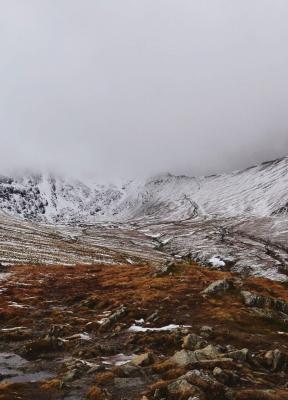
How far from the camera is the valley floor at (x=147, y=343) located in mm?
19266

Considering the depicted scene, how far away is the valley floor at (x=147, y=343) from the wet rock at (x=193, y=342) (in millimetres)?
57

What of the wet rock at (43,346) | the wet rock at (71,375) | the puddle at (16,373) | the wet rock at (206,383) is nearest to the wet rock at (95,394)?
the wet rock at (71,375)

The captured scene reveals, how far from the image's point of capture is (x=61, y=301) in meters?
46.3

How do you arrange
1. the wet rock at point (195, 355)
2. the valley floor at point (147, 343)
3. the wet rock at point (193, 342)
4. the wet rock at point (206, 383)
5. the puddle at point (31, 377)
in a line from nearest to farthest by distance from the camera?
the wet rock at point (206, 383)
the valley floor at point (147, 343)
the puddle at point (31, 377)
the wet rock at point (195, 355)
the wet rock at point (193, 342)

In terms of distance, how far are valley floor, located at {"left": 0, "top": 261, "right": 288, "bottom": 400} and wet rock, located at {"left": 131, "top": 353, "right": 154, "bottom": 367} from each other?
0.23 feet

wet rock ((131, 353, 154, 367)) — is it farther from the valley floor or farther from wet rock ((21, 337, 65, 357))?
wet rock ((21, 337, 65, 357))

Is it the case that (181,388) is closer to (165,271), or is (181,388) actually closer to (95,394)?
(95,394)

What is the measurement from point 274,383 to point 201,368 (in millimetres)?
3266

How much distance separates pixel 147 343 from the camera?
91.1 feet

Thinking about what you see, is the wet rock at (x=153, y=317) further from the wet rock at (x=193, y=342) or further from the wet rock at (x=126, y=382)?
the wet rock at (x=126, y=382)

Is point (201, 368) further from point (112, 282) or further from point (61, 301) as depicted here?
point (112, 282)

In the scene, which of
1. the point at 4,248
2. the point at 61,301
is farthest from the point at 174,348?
the point at 4,248

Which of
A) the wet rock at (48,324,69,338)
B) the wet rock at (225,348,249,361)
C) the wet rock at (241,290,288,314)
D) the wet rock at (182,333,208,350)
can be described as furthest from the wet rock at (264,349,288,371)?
the wet rock at (241,290,288,314)

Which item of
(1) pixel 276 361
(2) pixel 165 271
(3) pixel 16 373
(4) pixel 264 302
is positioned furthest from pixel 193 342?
(2) pixel 165 271
